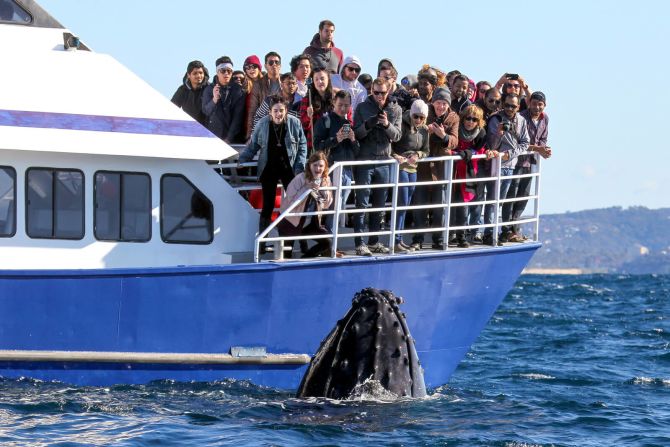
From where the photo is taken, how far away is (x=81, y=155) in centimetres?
1484

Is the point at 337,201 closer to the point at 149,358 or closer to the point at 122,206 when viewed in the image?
the point at 122,206

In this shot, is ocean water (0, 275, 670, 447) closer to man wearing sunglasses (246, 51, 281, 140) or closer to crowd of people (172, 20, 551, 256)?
crowd of people (172, 20, 551, 256)

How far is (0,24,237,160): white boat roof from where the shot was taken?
576 inches

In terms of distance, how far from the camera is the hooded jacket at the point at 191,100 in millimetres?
17203

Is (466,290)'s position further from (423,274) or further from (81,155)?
(81,155)

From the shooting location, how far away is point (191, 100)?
56.6ft

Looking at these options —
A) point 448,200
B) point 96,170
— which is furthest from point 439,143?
point 96,170

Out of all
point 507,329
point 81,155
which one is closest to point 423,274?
point 81,155

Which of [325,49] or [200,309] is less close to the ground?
[325,49]

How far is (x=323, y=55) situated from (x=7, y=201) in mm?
4897

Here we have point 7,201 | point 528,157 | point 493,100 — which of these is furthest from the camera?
point 493,100

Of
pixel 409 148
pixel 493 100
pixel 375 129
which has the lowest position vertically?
pixel 409 148

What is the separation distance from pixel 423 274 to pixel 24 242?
4.55 meters

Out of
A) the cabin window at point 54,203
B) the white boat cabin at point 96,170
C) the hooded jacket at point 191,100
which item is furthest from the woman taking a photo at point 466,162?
the cabin window at point 54,203
